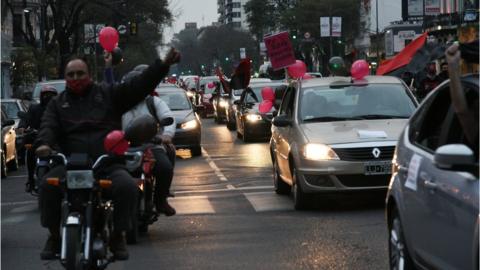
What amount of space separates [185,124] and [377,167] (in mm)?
12004

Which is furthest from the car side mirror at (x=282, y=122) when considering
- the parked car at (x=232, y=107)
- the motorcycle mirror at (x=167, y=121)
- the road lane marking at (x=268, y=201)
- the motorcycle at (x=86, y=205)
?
the parked car at (x=232, y=107)

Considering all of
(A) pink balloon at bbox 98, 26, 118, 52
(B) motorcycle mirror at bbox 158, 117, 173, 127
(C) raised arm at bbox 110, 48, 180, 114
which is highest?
(A) pink balloon at bbox 98, 26, 118, 52

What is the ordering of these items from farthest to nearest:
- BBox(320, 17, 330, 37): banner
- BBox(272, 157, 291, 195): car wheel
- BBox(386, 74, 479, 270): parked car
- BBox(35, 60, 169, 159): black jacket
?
BBox(320, 17, 330, 37): banner → BBox(272, 157, 291, 195): car wheel → BBox(35, 60, 169, 159): black jacket → BBox(386, 74, 479, 270): parked car

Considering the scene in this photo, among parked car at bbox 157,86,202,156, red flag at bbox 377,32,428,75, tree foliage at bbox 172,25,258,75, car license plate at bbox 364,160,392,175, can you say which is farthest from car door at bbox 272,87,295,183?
tree foliage at bbox 172,25,258,75

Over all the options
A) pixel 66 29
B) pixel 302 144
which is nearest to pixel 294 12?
pixel 66 29

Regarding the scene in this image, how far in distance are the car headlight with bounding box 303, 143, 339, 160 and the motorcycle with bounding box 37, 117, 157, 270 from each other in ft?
16.1

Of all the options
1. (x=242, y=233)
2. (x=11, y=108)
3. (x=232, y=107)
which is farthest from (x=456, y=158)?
(x=232, y=107)

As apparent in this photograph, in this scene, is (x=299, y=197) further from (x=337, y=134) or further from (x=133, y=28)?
(x=133, y=28)

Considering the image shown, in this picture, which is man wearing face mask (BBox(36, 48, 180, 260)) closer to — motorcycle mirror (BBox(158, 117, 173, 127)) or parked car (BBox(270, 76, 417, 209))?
motorcycle mirror (BBox(158, 117, 173, 127))

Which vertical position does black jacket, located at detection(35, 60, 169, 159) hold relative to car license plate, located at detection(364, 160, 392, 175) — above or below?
above

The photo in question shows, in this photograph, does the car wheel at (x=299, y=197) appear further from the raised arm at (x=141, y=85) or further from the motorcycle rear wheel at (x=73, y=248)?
the motorcycle rear wheel at (x=73, y=248)

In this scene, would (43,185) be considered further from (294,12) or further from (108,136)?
(294,12)

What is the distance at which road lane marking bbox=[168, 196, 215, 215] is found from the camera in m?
13.1

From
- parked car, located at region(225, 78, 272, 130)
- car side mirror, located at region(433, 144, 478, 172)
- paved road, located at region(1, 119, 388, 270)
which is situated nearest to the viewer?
car side mirror, located at region(433, 144, 478, 172)
